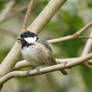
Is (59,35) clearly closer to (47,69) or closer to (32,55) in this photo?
(32,55)

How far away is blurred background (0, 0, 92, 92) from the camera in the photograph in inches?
144

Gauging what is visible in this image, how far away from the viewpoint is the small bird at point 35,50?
8.76ft

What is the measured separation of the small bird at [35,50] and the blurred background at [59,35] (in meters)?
0.67

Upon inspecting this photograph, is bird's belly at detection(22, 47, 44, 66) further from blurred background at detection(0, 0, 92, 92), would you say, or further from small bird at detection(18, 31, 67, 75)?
blurred background at detection(0, 0, 92, 92)

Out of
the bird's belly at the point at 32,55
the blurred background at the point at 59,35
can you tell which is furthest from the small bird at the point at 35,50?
the blurred background at the point at 59,35

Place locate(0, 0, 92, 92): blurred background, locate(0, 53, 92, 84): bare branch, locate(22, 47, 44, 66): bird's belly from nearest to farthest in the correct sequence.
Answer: locate(0, 53, 92, 84): bare branch
locate(22, 47, 44, 66): bird's belly
locate(0, 0, 92, 92): blurred background

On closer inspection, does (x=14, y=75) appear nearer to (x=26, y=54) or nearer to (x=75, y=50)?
(x=26, y=54)

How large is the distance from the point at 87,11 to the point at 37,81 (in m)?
1.19

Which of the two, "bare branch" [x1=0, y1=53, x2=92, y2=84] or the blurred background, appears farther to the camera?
the blurred background

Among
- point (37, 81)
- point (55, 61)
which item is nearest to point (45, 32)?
point (37, 81)

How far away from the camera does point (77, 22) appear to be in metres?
3.84

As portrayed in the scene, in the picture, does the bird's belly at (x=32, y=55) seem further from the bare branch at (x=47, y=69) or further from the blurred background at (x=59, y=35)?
the blurred background at (x=59, y=35)

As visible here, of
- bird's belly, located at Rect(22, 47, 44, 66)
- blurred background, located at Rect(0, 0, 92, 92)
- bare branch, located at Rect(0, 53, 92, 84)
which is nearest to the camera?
bare branch, located at Rect(0, 53, 92, 84)

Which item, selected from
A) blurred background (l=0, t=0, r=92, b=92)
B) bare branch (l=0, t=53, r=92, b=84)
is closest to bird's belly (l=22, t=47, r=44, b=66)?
bare branch (l=0, t=53, r=92, b=84)
